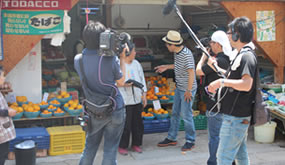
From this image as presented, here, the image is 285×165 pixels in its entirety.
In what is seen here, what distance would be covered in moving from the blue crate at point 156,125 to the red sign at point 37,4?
2.57 meters

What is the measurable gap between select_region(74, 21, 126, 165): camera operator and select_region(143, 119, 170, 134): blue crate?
2.98 m

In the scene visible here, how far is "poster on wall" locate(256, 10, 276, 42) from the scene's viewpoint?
7590 mm

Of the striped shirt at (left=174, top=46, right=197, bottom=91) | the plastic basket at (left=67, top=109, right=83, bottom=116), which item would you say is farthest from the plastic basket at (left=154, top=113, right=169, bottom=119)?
the plastic basket at (left=67, top=109, right=83, bottom=116)

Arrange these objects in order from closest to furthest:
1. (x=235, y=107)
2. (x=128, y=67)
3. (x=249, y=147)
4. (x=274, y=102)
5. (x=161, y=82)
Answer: (x=235, y=107)
(x=128, y=67)
(x=249, y=147)
(x=274, y=102)
(x=161, y=82)

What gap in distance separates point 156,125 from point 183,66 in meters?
1.61

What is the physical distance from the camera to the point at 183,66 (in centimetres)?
594

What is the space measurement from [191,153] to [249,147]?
111 cm

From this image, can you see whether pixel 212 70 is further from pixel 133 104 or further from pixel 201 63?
pixel 133 104

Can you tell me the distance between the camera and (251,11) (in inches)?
296

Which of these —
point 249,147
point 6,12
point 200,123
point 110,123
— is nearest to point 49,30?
point 6,12

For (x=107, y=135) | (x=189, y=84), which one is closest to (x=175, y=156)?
(x=189, y=84)

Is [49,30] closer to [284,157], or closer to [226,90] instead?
[226,90]

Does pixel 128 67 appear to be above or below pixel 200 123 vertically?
above

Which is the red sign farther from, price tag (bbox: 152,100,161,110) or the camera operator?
the camera operator
